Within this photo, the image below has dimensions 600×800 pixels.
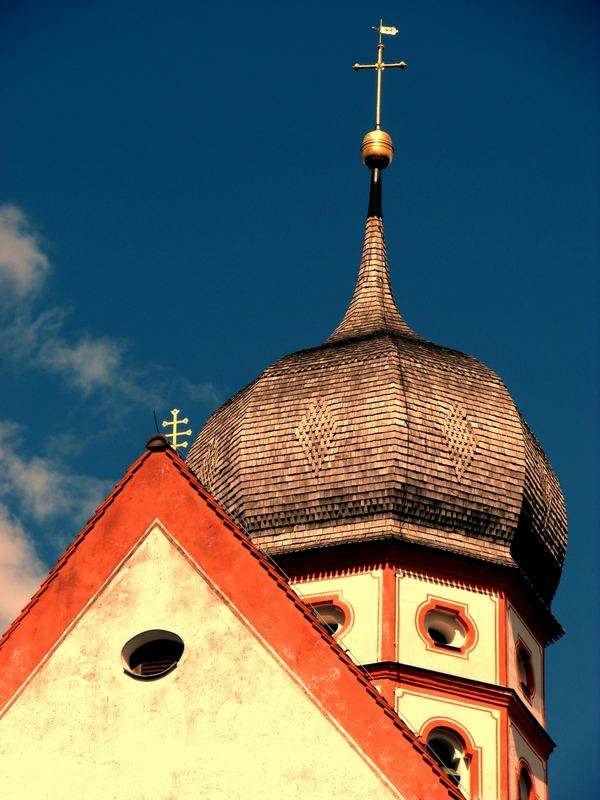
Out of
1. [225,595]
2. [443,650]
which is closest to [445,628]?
[443,650]

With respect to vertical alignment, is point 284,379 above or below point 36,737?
above

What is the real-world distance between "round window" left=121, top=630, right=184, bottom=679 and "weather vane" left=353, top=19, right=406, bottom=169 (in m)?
16.4

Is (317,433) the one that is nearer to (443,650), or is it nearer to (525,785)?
(443,650)

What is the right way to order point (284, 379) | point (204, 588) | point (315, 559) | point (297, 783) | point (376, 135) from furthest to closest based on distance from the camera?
1. point (376, 135)
2. point (284, 379)
3. point (315, 559)
4. point (204, 588)
5. point (297, 783)

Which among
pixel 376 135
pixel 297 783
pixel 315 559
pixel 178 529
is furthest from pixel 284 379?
pixel 297 783

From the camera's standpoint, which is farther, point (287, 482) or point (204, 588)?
point (287, 482)

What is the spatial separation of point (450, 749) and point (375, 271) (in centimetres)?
963

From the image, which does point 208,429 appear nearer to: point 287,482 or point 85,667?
point 287,482

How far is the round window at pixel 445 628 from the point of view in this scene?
26359 millimetres

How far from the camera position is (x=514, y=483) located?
2783cm

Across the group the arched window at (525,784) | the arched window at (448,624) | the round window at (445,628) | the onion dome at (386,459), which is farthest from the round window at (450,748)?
the onion dome at (386,459)

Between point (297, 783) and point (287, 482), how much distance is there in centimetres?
1000

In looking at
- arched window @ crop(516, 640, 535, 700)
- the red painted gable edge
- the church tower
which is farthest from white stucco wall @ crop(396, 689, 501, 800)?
the red painted gable edge

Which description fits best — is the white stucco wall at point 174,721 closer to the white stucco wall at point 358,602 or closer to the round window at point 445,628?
the white stucco wall at point 358,602
